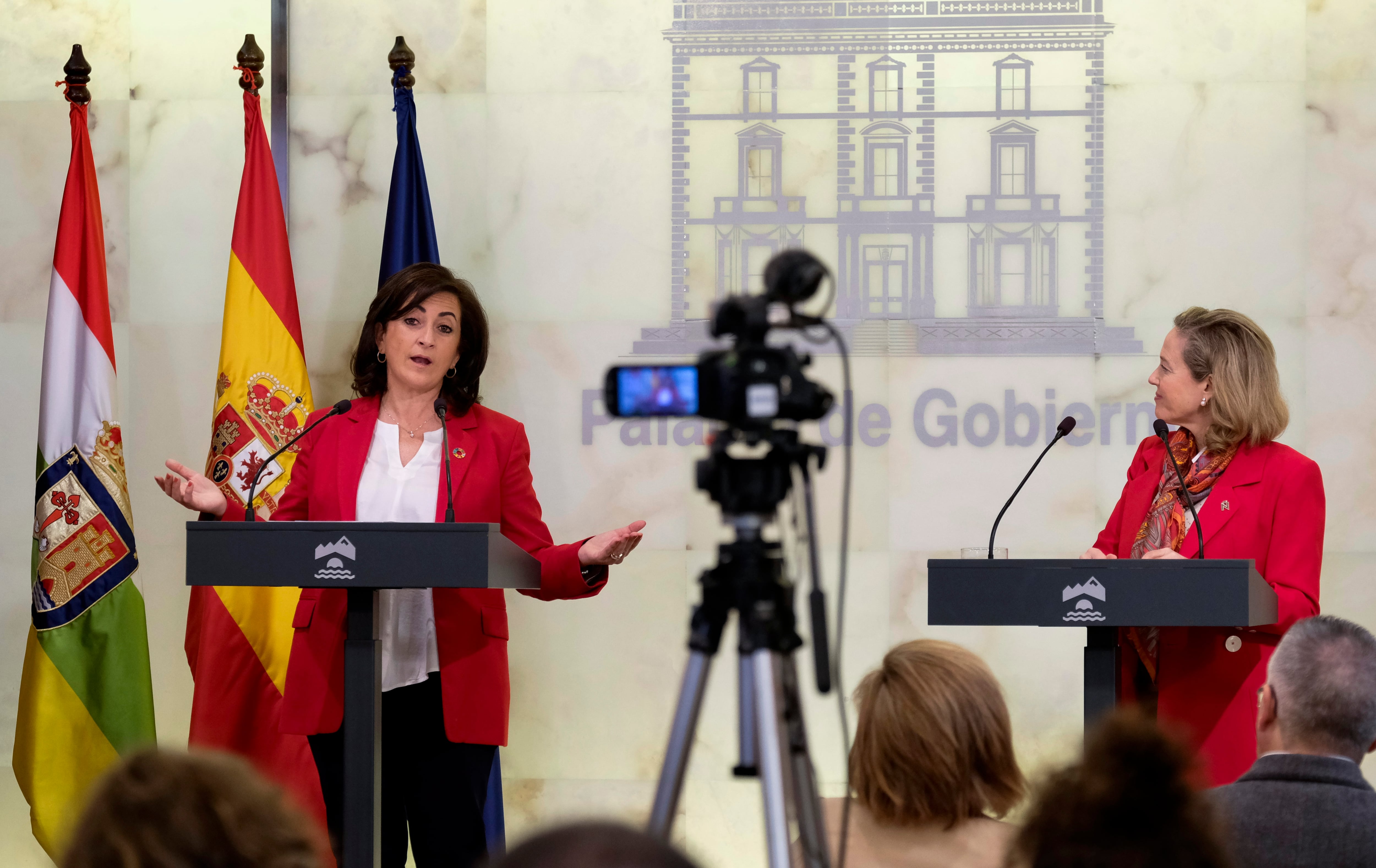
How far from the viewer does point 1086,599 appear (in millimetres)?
2473

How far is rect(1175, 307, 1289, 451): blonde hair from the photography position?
3.02 metres

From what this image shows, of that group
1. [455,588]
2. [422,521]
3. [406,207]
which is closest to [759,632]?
[455,588]

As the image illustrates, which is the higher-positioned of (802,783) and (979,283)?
(979,283)

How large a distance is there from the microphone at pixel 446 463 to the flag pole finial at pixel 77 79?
69.6 inches

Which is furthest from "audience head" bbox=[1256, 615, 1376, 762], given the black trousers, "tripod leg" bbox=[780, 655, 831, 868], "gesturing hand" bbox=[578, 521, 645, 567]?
the black trousers

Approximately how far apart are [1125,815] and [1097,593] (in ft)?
5.16

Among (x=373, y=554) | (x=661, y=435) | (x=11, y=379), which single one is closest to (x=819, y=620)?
(x=373, y=554)

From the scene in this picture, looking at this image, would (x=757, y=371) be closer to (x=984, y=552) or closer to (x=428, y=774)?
(x=428, y=774)

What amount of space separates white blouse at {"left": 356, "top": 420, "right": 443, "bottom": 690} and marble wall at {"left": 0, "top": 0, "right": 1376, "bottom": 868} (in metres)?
1.29

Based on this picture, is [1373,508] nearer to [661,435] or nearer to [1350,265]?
[1350,265]

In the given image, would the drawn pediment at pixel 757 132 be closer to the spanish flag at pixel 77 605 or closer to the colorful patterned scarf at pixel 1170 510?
the colorful patterned scarf at pixel 1170 510

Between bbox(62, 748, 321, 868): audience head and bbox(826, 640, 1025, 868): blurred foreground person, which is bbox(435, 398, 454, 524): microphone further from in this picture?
bbox(62, 748, 321, 868): audience head

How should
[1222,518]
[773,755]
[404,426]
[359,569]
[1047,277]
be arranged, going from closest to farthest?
[773,755]
[359,569]
[1222,518]
[404,426]
[1047,277]

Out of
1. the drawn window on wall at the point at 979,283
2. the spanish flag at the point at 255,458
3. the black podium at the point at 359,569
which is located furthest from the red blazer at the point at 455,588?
the drawn window on wall at the point at 979,283
